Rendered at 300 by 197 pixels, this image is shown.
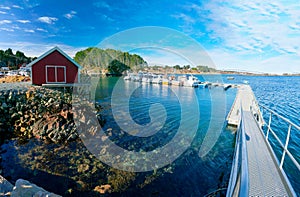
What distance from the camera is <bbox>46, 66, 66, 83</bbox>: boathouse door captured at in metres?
13.8

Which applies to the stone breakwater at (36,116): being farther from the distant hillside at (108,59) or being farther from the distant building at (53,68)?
the distant hillside at (108,59)

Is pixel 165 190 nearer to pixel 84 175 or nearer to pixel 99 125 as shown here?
pixel 84 175

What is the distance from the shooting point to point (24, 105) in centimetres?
971

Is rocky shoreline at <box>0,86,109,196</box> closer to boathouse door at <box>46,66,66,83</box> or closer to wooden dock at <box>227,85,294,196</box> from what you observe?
boathouse door at <box>46,66,66,83</box>

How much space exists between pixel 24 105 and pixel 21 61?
48.8m

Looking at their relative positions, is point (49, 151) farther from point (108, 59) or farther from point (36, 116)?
point (108, 59)

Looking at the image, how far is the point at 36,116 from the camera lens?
8.96 m

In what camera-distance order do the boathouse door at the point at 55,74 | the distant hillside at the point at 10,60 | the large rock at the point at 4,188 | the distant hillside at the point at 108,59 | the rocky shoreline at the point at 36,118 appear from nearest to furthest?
the large rock at the point at 4,188, the rocky shoreline at the point at 36,118, the boathouse door at the point at 55,74, the distant hillside at the point at 108,59, the distant hillside at the point at 10,60

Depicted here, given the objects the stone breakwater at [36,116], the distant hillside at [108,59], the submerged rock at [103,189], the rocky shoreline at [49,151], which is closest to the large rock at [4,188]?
the rocky shoreline at [49,151]

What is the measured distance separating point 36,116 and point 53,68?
20.9ft

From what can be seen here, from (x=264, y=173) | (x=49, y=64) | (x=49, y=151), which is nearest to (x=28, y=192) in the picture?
(x=49, y=151)

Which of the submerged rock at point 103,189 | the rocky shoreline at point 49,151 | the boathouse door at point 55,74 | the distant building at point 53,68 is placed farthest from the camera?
the boathouse door at point 55,74

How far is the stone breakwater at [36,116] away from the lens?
7.84 metres

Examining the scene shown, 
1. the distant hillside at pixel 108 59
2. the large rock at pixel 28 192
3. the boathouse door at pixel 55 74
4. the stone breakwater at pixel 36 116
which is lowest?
the large rock at pixel 28 192
